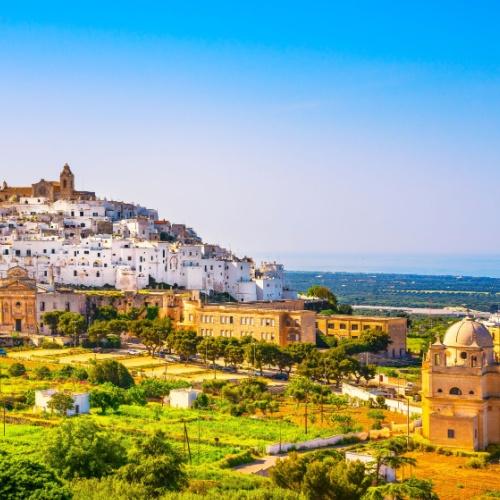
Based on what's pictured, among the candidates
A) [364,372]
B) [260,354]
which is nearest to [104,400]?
[260,354]

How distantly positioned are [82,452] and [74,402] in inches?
574

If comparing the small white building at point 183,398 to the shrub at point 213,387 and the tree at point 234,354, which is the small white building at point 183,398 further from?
the tree at point 234,354

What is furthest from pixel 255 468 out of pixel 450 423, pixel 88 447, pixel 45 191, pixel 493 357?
pixel 45 191

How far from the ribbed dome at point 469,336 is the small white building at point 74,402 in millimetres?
16497

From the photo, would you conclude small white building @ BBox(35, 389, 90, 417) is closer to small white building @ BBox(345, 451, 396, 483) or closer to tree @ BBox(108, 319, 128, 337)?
small white building @ BBox(345, 451, 396, 483)

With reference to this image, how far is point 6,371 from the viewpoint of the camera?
56844 mm

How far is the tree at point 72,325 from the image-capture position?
67.8 m

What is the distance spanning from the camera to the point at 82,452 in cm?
3181

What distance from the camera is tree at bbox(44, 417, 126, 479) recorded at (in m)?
31.6

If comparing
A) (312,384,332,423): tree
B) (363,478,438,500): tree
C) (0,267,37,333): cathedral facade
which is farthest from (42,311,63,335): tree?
(363,478,438,500): tree

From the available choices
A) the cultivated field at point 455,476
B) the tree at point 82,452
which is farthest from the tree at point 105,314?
the tree at point 82,452

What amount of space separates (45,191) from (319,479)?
79313mm

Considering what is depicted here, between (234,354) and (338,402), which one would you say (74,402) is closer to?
(338,402)

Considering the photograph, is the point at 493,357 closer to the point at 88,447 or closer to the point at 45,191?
the point at 88,447
